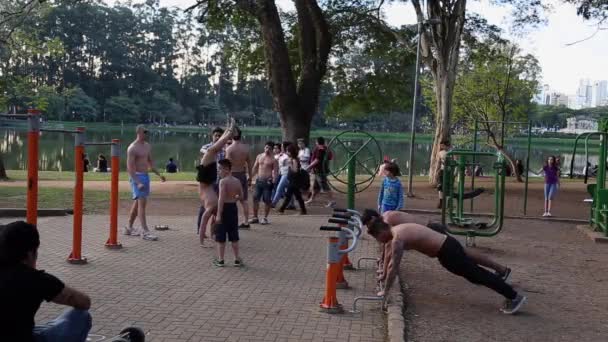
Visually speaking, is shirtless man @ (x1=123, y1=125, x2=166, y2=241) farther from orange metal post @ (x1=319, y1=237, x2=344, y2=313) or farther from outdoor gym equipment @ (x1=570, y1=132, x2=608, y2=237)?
outdoor gym equipment @ (x1=570, y1=132, x2=608, y2=237)

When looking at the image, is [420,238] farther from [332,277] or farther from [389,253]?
[332,277]

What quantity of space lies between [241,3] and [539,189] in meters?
13.9

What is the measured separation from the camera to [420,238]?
679 centimetres

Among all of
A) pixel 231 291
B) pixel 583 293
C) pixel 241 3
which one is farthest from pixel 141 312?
pixel 241 3

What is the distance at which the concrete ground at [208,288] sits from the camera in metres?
5.92

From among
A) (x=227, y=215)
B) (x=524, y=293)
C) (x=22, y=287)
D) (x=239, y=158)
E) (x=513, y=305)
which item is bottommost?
(x=524, y=293)

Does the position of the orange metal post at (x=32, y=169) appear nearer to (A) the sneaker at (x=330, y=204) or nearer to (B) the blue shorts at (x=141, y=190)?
(B) the blue shorts at (x=141, y=190)

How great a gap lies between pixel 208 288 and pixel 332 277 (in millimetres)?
1637

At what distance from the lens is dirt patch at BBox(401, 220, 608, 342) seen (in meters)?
6.29

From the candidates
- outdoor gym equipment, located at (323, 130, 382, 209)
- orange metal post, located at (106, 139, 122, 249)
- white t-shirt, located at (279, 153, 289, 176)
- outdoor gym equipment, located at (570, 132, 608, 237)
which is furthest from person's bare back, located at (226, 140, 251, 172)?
outdoor gym equipment, located at (570, 132, 608, 237)

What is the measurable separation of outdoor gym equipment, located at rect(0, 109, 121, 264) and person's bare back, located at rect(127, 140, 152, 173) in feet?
1.88

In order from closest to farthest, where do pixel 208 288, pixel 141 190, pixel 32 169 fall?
1. pixel 32 169
2. pixel 208 288
3. pixel 141 190

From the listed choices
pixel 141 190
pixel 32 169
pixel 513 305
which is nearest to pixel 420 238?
pixel 513 305

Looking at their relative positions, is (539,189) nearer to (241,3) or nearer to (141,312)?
(241,3)
